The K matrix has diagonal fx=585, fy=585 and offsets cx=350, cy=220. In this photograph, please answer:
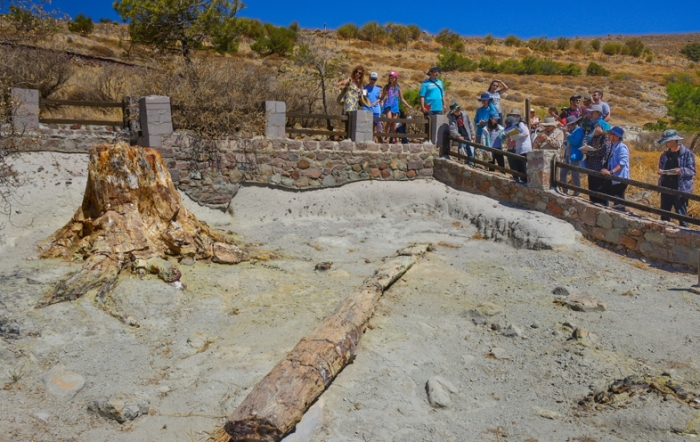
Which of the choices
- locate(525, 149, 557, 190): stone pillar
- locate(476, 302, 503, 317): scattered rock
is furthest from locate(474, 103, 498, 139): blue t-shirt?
locate(476, 302, 503, 317): scattered rock

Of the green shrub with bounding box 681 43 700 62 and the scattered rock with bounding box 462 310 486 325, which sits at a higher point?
the green shrub with bounding box 681 43 700 62

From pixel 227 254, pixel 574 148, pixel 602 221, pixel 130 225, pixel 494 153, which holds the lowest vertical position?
pixel 227 254

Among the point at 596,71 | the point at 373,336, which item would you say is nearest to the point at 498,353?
the point at 373,336

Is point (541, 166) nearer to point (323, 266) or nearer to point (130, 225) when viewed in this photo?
point (323, 266)

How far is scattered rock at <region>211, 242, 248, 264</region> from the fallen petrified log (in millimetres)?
2533

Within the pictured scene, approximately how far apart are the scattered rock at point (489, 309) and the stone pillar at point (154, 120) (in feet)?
20.9

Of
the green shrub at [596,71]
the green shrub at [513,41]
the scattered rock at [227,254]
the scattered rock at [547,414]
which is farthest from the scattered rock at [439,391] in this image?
the green shrub at [513,41]

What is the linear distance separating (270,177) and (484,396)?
6.88 m

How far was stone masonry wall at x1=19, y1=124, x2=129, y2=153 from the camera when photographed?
9758 mm

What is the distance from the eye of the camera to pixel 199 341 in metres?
6.25

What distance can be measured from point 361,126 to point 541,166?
3598mm

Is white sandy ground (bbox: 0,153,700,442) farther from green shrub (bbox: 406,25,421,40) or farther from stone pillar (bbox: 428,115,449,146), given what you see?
green shrub (bbox: 406,25,421,40)

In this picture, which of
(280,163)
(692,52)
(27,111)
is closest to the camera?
(27,111)

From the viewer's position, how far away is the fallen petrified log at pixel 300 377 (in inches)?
170
